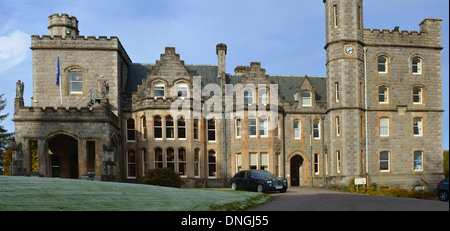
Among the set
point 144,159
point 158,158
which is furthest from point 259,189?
point 144,159

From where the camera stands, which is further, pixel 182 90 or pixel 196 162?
pixel 182 90

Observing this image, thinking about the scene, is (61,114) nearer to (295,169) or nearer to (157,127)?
(157,127)

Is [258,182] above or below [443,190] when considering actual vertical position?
below

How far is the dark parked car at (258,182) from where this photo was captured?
28.5m

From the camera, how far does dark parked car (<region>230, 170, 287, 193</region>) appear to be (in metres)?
28.5

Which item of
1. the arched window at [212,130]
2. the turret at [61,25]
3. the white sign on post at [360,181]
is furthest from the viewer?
the turret at [61,25]

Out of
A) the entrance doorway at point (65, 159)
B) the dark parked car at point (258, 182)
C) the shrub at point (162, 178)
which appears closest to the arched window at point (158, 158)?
the entrance doorway at point (65, 159)

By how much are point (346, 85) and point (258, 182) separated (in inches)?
566

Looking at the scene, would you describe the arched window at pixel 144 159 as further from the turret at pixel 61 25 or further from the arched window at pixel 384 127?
the arched window at pixel 384 127

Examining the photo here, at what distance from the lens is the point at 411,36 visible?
41.4 meters

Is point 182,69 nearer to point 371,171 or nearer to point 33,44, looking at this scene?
point 33,44

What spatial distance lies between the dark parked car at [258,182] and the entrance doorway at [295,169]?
43.4ft

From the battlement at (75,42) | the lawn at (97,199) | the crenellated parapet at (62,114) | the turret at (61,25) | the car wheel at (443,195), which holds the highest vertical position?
the turret at (61,25)

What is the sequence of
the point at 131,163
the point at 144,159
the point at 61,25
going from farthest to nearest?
the point at 61,25 → the point at 131,163 → the point at 144,159
